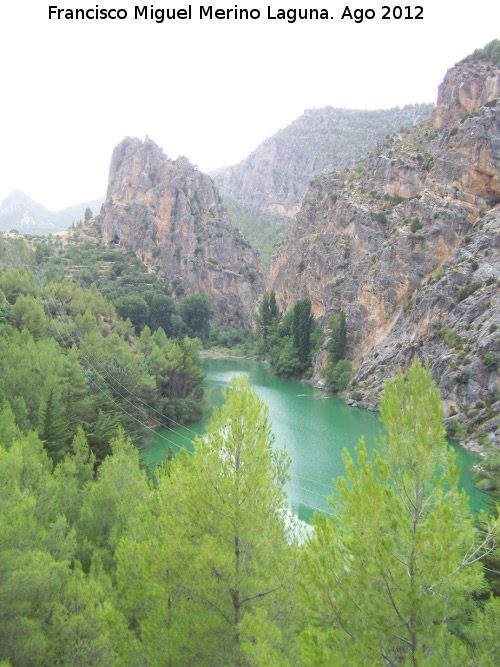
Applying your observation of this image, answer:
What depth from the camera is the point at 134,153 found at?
77.2 meters

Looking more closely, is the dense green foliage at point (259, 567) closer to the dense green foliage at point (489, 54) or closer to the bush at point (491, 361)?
the bush at point (491, 361)

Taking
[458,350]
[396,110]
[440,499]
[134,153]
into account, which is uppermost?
[396,110]

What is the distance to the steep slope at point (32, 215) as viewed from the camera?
157 m

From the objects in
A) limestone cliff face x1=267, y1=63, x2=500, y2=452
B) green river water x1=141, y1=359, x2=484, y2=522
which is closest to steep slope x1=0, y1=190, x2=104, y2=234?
limestone cliff face x1=267, y1=63, x2=500, y2=452

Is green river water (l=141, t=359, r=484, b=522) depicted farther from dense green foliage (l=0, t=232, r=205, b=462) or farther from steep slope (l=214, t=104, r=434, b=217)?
steep slope (l=214, t=104, r=434, b=217)

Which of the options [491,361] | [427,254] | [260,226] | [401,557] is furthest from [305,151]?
[401,557]

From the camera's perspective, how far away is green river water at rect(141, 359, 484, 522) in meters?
17.3

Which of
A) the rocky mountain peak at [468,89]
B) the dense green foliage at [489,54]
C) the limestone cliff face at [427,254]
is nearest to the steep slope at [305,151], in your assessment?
the dense green foliage at [489,54]

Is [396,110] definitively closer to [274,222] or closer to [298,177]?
[298,177]

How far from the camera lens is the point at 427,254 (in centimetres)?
3553

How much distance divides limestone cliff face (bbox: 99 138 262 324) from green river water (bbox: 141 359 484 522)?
106 feet

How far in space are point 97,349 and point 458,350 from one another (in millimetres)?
22550

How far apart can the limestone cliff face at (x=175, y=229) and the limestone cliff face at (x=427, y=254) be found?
26.5 m

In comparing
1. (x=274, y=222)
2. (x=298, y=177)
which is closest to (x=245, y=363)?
(x=274, y=222)
